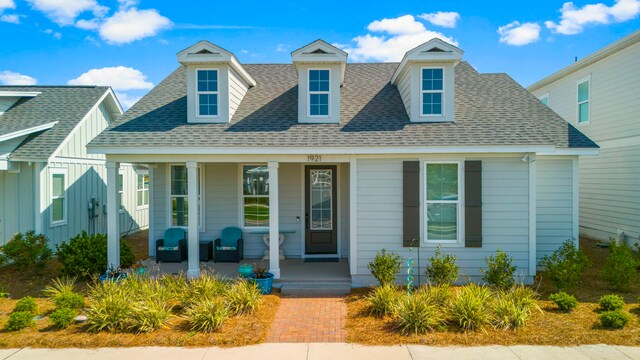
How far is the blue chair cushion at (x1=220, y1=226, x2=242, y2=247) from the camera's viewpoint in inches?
441

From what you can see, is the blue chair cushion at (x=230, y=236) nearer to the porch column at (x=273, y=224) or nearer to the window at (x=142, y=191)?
the porch column at (x=273, y=224)

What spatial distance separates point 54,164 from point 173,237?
4.81 m

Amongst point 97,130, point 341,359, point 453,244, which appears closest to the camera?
point 341,359

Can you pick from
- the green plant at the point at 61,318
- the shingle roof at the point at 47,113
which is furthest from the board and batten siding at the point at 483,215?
the shingle roof at the point at 47,113

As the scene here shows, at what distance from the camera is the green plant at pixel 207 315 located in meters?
6.64

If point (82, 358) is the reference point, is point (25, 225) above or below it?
above

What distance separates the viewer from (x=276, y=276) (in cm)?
927

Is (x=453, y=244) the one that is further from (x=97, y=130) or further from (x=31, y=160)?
(x=97, y=130)

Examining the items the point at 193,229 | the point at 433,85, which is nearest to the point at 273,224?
the point at 193,229

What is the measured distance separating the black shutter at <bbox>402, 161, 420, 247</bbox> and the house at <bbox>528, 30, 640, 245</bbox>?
7798 mm

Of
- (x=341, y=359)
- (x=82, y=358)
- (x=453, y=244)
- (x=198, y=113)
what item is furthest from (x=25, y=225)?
(x=453, y=244)

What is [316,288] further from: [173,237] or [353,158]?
[173,237]

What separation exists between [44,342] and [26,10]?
12.1 m

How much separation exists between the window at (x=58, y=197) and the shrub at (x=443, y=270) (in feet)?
36.8
